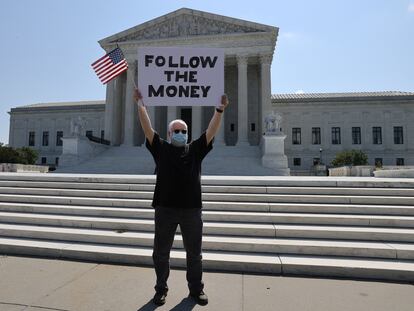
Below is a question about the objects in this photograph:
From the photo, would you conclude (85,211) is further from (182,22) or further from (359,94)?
(359,94)

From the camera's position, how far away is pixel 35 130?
64500 millimetres

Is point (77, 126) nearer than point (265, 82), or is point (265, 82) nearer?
point (77, 126)

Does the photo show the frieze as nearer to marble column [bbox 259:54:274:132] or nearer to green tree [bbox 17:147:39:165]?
marble column [bbox 259:54:274:132]

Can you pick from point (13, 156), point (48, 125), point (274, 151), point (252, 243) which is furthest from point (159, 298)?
point (48, 125)

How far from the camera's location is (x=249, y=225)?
686 cm

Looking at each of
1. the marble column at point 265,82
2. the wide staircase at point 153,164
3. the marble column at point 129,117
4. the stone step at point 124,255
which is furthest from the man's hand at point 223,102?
the marble column at point 129,117

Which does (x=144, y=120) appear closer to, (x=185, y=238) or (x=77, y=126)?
(x=185, y=238)

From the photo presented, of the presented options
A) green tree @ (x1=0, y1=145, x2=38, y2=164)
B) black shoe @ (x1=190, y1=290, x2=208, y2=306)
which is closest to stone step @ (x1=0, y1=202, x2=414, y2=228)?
black shoe @ (x1=190, y1=290, x2=208, y2=306)

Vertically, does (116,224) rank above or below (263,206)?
below

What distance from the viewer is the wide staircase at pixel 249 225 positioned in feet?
18.0

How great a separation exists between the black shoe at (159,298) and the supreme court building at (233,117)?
11.3 m

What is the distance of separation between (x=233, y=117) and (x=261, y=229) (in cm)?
3683

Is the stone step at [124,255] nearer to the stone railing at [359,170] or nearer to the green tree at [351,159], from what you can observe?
the stone railing at [359,170]

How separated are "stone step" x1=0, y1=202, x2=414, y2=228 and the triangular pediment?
32.5 m
